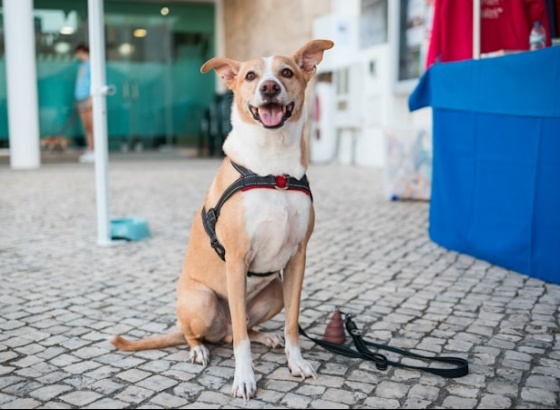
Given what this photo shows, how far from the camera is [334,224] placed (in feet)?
22.4

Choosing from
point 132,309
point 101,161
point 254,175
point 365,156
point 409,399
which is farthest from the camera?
point 365,156

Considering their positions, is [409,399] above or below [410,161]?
A: below

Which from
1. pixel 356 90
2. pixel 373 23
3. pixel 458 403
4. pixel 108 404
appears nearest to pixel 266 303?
pixel 108 404

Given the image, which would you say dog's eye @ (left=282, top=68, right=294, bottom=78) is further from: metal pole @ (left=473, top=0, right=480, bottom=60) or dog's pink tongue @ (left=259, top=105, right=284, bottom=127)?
metal pole @ (left=473, top=0, right=480, bottom=60)

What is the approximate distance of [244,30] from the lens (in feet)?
58.6

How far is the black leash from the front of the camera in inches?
110

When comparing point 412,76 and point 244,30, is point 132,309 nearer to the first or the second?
point 412,76

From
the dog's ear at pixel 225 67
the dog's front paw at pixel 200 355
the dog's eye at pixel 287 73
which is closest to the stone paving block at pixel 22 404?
the dog's front paw at pixel 200 355

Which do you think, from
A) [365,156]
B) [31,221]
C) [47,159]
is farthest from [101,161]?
[47,159]

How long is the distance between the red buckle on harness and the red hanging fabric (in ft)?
12.6

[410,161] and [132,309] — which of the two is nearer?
[132,309]

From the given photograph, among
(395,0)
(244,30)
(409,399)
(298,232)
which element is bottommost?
(409,399)

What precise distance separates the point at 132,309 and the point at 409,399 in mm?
2062

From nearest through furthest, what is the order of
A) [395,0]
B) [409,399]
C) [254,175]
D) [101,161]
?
[409,399]
[254,175]
[101,161]
[395,0]
